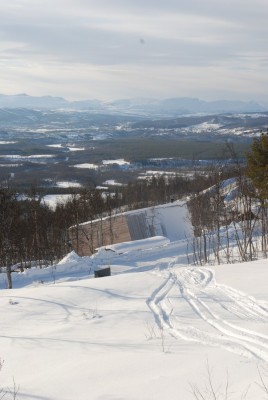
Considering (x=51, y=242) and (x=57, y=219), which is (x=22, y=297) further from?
(x=57, y=219)

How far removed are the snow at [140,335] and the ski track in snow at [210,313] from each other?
15 mm

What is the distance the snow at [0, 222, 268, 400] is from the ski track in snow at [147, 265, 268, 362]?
0.05ft

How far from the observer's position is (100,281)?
12.7 metres

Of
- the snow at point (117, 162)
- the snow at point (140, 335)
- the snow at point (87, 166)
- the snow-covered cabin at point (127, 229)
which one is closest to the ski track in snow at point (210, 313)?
the snow at point (140, 335)

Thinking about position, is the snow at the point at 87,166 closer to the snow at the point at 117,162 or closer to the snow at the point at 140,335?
the snow at the point at 117,162

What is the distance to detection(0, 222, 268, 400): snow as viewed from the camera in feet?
17.4

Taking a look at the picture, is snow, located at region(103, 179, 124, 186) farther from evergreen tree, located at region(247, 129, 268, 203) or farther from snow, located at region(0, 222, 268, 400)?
snow, located at region(0, 222, 268, 400)

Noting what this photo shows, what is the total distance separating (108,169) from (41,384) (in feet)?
376

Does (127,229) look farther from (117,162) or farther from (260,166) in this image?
(117,162)

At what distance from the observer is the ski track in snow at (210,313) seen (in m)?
6.53

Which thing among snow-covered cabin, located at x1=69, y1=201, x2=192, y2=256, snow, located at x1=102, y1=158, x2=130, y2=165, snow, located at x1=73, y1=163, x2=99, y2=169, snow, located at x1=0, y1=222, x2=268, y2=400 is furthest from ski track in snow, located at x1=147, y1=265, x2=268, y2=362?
snow, located at x1=102, y1=158, x2=130, y2=165

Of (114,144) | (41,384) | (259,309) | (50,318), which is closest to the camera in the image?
(41,384)

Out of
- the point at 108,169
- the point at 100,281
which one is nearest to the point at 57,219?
the point at 100,281

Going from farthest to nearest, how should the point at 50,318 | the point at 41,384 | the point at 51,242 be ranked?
the point at 51,242 → the point at 50,318 → the point at 41,384
